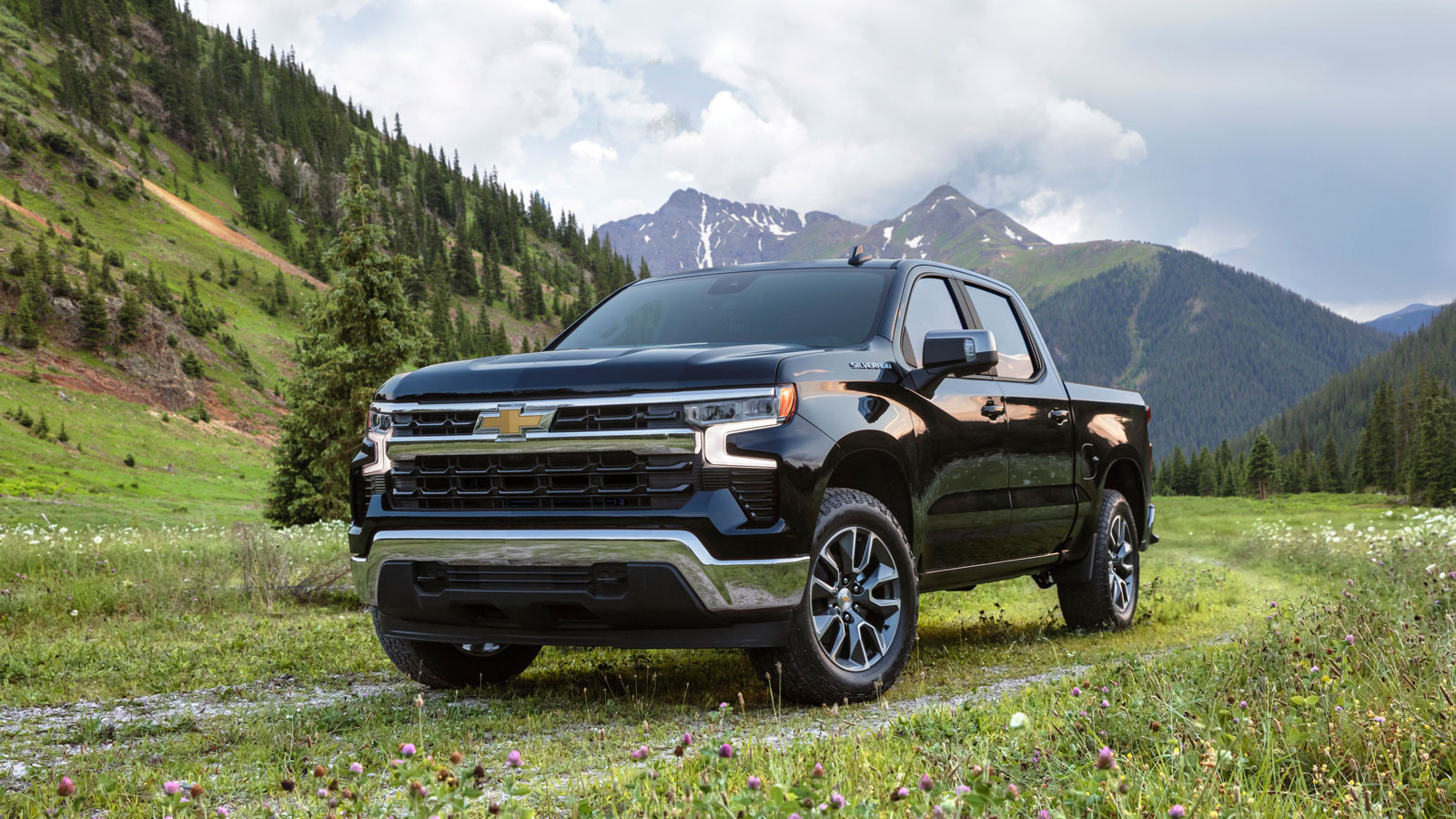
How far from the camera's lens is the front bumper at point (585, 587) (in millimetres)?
3891

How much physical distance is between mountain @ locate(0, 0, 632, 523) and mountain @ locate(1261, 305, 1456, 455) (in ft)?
368

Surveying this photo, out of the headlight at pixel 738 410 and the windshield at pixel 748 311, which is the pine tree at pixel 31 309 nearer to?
the windshield at pixel 748 311

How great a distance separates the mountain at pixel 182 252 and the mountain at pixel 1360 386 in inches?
4418

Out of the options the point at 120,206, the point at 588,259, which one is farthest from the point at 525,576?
the point at 588,259

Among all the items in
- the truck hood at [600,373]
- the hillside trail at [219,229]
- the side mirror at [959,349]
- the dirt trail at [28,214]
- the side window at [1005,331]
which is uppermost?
the hillside trail at [219,229]

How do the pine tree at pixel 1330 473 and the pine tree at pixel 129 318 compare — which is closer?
the pine tree at pixel 129 318

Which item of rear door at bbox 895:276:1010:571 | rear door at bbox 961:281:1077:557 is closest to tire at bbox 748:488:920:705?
rear door at bbox 895:276:1010:571

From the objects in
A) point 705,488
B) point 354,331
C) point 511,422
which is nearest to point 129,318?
point 354,331

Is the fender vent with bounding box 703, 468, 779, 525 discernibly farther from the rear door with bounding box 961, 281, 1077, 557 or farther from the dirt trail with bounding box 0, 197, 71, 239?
the dirt trail with bounding box 0, 197, 71, 239

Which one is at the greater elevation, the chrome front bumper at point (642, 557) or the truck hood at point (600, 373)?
the truck hood at point (600, 373)

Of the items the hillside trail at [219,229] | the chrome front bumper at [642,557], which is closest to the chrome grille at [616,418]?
the chrome front bumper at [642,557]

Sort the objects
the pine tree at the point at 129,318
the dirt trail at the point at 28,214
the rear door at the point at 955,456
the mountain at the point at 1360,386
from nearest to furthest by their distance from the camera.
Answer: the rear door at the point at 955,456 → the pine tree at the point at 129,318 → the dirt trail at the point at 28,214 → the mountain at the point at 1360,386

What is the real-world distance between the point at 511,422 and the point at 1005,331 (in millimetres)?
3553

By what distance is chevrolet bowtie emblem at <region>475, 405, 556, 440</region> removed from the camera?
13.5ft
